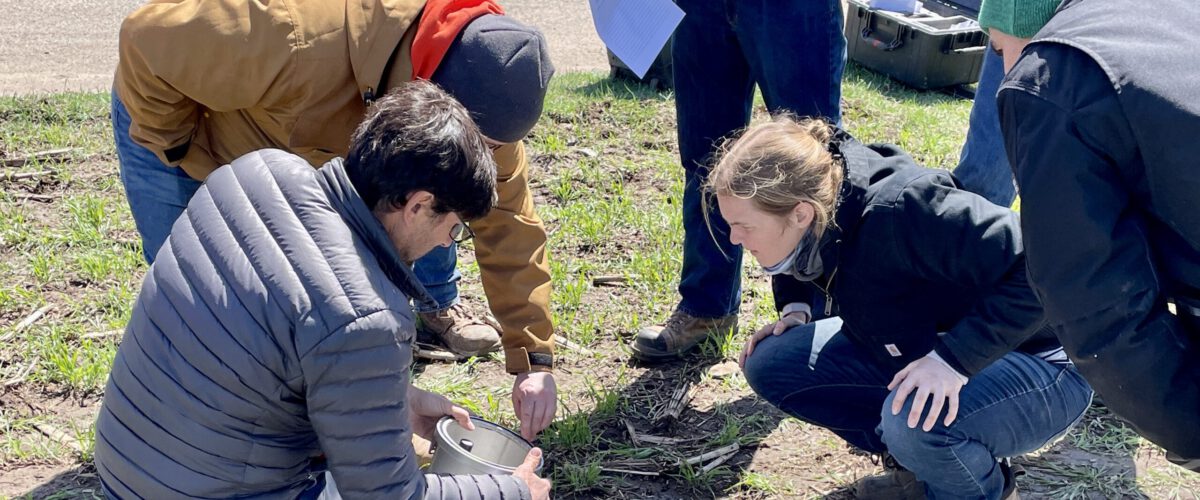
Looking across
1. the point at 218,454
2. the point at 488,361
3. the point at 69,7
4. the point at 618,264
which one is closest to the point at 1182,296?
the point at 218,454

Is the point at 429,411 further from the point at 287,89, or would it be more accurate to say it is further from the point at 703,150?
the point at 703,150

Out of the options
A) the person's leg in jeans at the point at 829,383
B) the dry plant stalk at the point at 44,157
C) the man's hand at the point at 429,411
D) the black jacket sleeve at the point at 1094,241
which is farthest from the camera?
the dry plant stalk at the point at 44,157

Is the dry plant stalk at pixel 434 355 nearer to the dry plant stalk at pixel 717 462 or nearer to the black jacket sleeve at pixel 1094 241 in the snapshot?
the dry plant stalk at pixel 717 462

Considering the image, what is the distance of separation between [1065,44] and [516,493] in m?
1.33

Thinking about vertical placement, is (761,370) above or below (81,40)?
above

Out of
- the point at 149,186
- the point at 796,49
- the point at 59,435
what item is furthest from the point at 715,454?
the point at 59,435

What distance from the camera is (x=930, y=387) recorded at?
8.11ft

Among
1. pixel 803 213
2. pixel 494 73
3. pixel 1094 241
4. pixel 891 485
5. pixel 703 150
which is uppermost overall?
pixel 1094 241

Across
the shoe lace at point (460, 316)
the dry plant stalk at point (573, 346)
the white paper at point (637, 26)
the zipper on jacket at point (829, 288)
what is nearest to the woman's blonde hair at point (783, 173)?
the zipper on jacket at point (829, 288)

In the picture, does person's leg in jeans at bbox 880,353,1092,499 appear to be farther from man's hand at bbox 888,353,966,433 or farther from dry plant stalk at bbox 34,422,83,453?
dry plant stalk at bbox 34,422,83,453

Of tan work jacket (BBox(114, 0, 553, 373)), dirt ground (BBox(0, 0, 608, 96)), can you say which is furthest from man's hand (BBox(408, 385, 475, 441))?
dirt ground (BBox(0, 0, 608, 96))

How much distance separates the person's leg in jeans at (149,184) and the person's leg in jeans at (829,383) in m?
1.69

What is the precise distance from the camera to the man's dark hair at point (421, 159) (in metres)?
2.00

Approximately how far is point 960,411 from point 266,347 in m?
1.58
